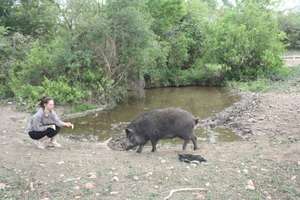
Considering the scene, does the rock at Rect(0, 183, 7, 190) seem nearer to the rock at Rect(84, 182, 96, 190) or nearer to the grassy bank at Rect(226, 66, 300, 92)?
the rock at Rect(84, 182, 96, 190)

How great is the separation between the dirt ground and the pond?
2.06m

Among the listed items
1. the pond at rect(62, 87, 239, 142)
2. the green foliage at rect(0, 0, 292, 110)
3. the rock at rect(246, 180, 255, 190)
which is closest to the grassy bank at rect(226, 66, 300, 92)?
the green foliage at rect(0, 0, 292, 110)

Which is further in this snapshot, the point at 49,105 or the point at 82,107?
the point at 82,107

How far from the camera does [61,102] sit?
56.1 feet

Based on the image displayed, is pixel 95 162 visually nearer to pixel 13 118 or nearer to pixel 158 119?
pixel 158 119

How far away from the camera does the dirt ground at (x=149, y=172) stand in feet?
23.2

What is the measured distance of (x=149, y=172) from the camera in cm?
798

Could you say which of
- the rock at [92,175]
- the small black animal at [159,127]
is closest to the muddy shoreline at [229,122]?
the small black animal at [159,127]

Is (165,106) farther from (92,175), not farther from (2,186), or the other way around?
(2,186)

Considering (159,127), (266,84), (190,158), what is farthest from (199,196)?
(266,84)

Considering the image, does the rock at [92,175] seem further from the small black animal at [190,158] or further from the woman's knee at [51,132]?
the woman's knee at [51,132]

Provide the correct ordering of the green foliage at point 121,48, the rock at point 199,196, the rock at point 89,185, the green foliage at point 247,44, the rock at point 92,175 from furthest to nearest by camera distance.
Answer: the green foliage at point 247,44 → the green foliage at point 121,48 → the rock at point 92,175 → the rock at point 89,185 → the rock at point 199,196

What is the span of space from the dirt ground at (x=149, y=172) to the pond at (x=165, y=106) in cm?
206

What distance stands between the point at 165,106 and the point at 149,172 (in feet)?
33.4
